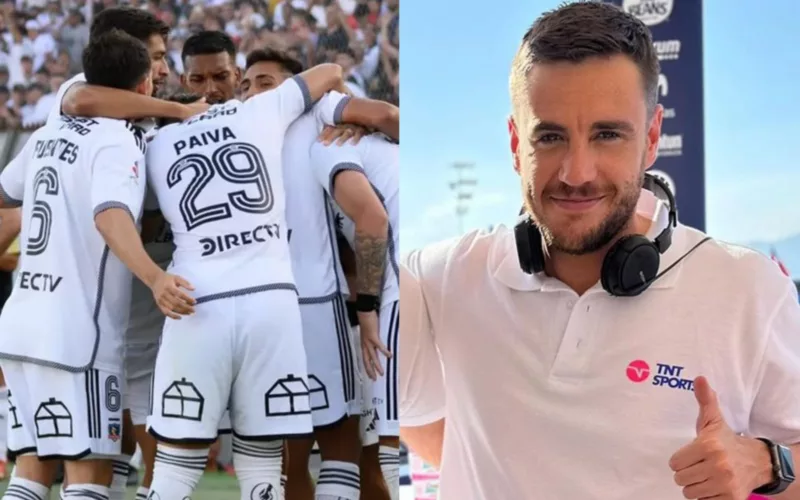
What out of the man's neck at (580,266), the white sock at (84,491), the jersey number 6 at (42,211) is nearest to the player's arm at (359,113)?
the man's neck at (580,266)

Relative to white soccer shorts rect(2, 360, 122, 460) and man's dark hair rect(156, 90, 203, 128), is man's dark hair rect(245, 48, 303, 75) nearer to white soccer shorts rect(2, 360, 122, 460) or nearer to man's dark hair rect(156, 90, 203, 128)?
man's dark hair rect(156, 90, 203, 128)

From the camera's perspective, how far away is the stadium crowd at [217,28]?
5.00 feet

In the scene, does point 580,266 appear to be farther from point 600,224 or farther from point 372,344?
point 372,344

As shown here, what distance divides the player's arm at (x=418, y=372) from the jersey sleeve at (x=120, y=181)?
1.54 feet

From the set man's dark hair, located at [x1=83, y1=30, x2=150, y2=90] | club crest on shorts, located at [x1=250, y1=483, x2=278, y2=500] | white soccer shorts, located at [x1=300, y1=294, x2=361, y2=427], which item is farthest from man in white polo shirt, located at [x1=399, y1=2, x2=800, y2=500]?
man's dark hair, located at [x1=83, y1=30, x2=150, y2=90]

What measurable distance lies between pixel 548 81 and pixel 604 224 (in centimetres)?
24

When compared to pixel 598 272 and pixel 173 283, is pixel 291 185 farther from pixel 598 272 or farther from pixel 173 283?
pixel 598 272

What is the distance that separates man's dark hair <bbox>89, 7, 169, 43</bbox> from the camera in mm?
1559

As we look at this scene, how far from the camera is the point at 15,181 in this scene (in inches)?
62.1

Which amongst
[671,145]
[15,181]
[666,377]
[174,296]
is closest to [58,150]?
[15,181]

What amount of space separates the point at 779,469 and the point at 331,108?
0.91 metres

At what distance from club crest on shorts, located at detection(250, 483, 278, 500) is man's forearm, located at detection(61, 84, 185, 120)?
652 mm

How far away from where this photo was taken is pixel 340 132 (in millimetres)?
1521

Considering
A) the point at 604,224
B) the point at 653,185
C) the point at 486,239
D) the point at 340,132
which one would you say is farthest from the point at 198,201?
the point at 653,185
